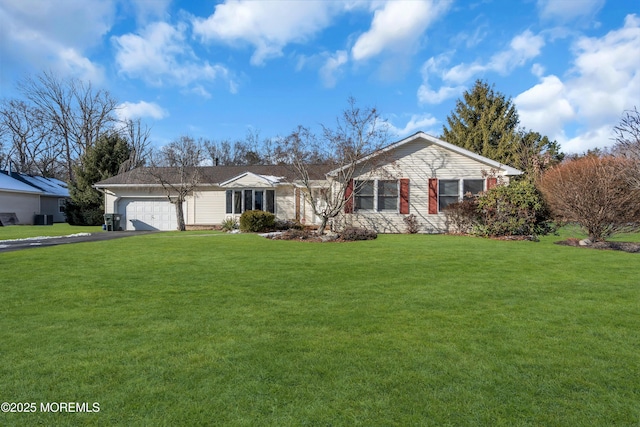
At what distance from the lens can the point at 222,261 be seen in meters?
9.89

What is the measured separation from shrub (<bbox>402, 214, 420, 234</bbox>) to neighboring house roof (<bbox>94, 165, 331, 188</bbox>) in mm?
5969

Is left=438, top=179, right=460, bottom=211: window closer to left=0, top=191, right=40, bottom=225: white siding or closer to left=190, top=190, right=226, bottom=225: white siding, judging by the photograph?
left=190, top=190, right=226, bottom=225: white siding

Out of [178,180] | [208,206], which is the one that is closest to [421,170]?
[208,206]

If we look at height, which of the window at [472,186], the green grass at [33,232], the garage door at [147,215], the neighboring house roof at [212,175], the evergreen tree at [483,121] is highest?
the evergreen tree at [483,121]

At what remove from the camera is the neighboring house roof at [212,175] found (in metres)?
23.0

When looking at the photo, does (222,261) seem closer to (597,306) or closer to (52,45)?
(597,306)

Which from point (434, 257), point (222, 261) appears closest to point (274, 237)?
point (222, 261)

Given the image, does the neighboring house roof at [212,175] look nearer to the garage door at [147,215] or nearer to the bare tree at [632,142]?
the garage door at [147,215]

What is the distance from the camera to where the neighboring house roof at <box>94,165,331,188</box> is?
906 inches

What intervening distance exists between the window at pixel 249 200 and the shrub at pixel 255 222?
8.58 ft

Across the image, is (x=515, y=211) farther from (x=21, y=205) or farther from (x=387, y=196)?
(x=21, y=205)

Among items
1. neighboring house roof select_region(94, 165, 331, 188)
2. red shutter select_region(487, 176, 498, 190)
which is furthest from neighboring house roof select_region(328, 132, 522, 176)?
neighboring house roof select_region(94, 165, 331, 188)

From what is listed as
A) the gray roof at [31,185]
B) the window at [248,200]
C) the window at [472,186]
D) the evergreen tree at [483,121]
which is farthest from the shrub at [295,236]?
the gray roof at [31,185]

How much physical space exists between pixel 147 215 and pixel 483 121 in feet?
93.8
